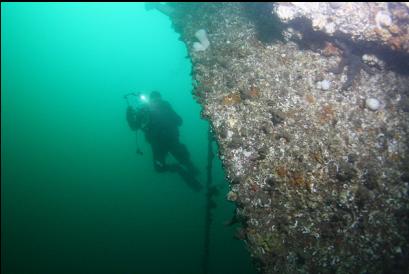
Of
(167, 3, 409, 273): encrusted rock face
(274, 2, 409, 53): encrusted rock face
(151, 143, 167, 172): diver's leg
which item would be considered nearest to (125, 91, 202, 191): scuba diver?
(151, 143, 167, 172): diver's leg

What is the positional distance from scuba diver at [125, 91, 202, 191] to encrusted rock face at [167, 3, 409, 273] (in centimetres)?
366

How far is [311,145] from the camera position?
386 cm

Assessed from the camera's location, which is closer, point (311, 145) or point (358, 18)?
point (311, 145)

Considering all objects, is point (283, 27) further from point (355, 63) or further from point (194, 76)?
point (194, 76)

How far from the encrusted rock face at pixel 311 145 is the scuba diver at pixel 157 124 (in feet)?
12.0

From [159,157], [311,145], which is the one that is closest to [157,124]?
[159,157]

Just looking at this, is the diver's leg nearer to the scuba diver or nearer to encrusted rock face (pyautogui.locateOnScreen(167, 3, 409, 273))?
the scuba diver

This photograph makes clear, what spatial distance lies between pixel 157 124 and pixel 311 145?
20.3 ft

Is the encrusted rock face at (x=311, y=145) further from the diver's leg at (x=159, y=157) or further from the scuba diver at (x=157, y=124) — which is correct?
the diver's leg at (x=159, y=157)

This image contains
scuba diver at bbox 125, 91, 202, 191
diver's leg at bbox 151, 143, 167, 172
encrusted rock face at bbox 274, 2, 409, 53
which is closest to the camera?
encrusted rock face at bbox 274, 2, 409, 53

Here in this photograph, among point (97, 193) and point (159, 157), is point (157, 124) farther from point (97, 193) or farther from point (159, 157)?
point (97, 193)

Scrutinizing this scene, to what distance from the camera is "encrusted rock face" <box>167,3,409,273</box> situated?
326 centimetres

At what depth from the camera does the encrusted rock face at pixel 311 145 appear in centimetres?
326

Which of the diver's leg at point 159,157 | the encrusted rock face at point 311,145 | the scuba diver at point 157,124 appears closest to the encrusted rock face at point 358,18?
the encrusted rock face at point 311,145
